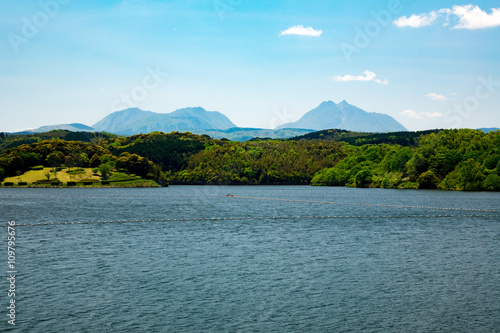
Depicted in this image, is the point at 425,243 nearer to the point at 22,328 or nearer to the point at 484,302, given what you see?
the point at 484,302

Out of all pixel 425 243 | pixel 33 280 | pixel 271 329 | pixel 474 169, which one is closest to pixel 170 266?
pixel 33 280

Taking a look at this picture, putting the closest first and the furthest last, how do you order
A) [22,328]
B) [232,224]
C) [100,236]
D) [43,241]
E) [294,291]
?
1. [22,328]
2. [294,291]
3. [43,241]
4. [100,236]
5. [232,224]

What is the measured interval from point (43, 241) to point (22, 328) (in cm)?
3275

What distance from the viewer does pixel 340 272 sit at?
39.2m

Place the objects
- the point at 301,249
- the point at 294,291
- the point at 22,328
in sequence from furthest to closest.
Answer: the point at 301,249
the point at 294,291
the point at 22,328

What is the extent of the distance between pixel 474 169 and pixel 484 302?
17896 centimetres

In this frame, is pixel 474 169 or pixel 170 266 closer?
pixel 170 266

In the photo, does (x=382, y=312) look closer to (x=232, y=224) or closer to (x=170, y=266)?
(x=170, y=266)

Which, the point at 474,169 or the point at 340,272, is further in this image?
the point at 474,169

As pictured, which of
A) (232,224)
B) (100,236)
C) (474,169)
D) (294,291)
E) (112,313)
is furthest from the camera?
(474,169)

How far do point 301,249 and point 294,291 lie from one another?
1786cm

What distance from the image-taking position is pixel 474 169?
192125mm

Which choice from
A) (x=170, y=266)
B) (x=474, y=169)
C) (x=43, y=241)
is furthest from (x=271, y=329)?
(x=474, y=169)

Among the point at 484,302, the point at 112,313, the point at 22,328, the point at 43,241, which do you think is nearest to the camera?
the point at 22,328
